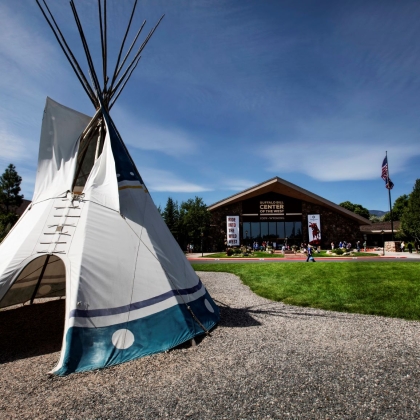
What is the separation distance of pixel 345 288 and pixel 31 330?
9.58 meters

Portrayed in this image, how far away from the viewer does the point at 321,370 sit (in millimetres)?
4723

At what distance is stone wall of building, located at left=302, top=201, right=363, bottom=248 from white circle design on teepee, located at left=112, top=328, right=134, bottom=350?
36.5 meters

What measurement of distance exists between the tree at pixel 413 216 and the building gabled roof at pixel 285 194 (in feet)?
15.3

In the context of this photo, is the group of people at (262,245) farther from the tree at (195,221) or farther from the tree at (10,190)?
the tree at (10,190)

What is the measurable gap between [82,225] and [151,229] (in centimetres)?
140

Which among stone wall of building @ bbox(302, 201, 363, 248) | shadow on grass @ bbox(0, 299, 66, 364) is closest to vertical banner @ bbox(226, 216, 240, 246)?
stone wall of building @ bbox(302, 201, 363, 248)

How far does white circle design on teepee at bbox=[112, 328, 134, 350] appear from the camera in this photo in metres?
5.19

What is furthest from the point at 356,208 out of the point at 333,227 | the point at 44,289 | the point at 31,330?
the point at 31,330

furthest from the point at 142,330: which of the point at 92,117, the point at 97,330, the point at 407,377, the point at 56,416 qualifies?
the point at 92,117

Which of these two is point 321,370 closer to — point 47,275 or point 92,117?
point 92,117

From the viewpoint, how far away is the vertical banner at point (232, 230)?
38344mm

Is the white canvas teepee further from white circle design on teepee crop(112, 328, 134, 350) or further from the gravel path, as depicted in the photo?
the gravel path

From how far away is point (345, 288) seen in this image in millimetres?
11023

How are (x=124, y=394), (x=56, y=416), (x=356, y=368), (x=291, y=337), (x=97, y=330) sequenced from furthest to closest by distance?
(x=291, y=337) → (x=97, y=330) → (x=356, y=368) → (x=124, y=394) → (x=56, y=416)
